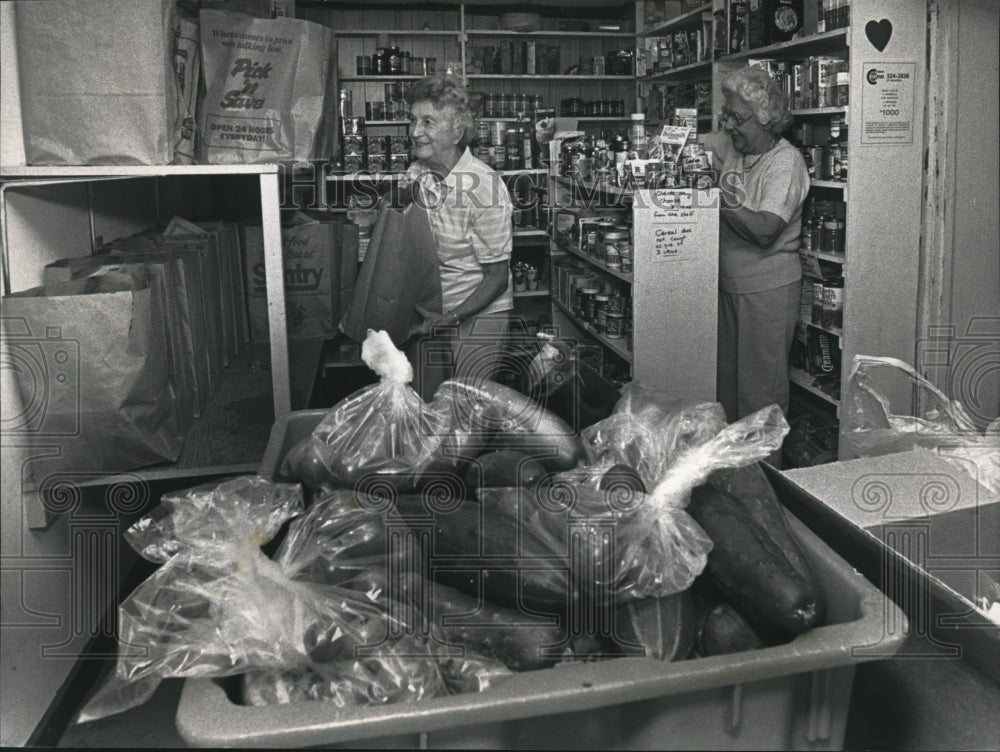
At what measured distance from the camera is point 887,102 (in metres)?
3.62

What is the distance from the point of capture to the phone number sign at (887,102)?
3.60m

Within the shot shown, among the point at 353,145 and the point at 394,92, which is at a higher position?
the point at 394,92

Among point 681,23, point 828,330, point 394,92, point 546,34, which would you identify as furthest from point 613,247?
point 546,34

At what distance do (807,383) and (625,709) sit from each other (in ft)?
11.2

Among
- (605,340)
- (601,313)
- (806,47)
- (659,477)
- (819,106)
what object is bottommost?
(605,340)

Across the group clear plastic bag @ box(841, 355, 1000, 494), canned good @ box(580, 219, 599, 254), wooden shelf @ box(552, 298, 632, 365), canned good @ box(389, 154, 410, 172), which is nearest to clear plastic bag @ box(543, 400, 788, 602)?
clear plastic bag @ box(841, 355, 1000, 494)

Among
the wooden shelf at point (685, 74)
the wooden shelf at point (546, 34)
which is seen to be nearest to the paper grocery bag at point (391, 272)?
the wooden shelf at point (685, 74)

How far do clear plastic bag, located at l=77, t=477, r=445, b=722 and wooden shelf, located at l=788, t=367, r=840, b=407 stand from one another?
10.5 ft

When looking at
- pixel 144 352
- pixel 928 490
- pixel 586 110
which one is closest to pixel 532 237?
pixel 586 110

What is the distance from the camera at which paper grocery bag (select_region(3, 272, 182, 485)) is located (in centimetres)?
185

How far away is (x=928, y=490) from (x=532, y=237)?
472cm

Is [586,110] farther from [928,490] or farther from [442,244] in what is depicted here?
[928,490]

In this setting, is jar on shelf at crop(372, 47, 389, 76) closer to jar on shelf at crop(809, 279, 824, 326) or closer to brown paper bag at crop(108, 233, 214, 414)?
jar on shelf at crop(809, 279, 824, 326)

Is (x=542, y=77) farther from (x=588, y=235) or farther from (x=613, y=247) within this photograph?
(x=613, y=247)
